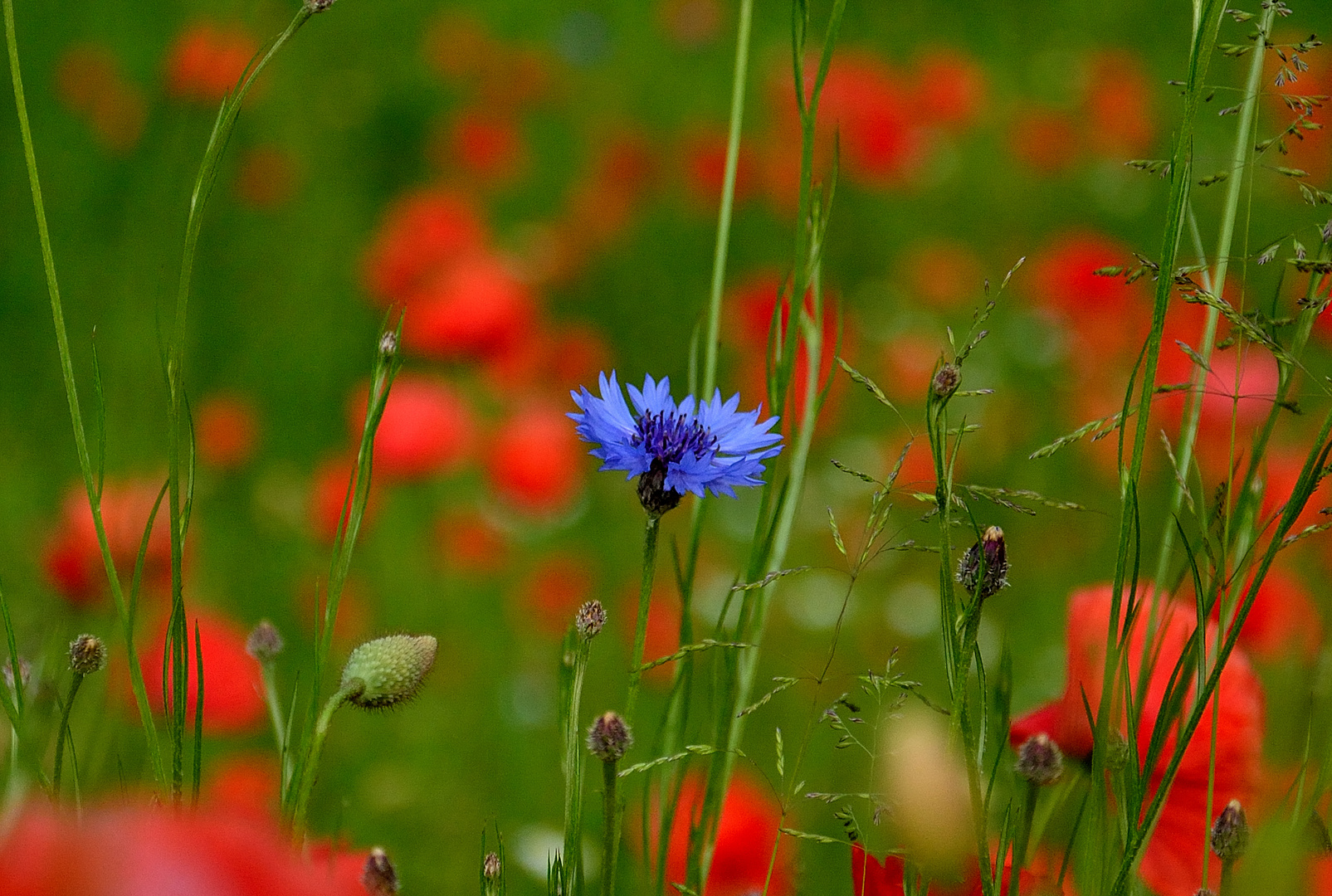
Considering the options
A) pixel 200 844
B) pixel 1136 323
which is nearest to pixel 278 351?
pixel 1136 323

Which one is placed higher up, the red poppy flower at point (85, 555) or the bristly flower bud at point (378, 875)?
the red poppy flower at point (85, 555)

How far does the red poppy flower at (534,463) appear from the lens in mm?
1287

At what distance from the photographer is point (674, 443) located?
16.3 inches

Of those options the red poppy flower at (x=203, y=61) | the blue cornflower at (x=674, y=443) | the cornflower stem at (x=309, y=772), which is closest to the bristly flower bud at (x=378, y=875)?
the cornflower stem at (x=309, y=772)

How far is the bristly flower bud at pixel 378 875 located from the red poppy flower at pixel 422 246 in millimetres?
1156

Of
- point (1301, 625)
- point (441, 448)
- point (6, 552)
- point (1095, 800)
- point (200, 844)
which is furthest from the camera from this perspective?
point (6, 552)

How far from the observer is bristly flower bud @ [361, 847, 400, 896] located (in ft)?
1.06

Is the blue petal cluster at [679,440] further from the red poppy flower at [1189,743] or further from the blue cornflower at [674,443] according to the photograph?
the red poppy flower at [1189,743]

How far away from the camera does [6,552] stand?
4.59 feet

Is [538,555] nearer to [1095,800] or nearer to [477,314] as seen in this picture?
[477,314]

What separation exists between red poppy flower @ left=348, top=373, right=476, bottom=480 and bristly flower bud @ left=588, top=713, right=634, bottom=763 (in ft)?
3.09

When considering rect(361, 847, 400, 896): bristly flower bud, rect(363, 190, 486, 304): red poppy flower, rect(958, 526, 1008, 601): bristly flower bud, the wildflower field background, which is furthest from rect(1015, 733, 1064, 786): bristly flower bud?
rect(363, 190, 486, 304): red poppy flower

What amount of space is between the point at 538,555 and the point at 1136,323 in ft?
2.48

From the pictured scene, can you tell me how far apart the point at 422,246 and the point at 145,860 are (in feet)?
4.57
